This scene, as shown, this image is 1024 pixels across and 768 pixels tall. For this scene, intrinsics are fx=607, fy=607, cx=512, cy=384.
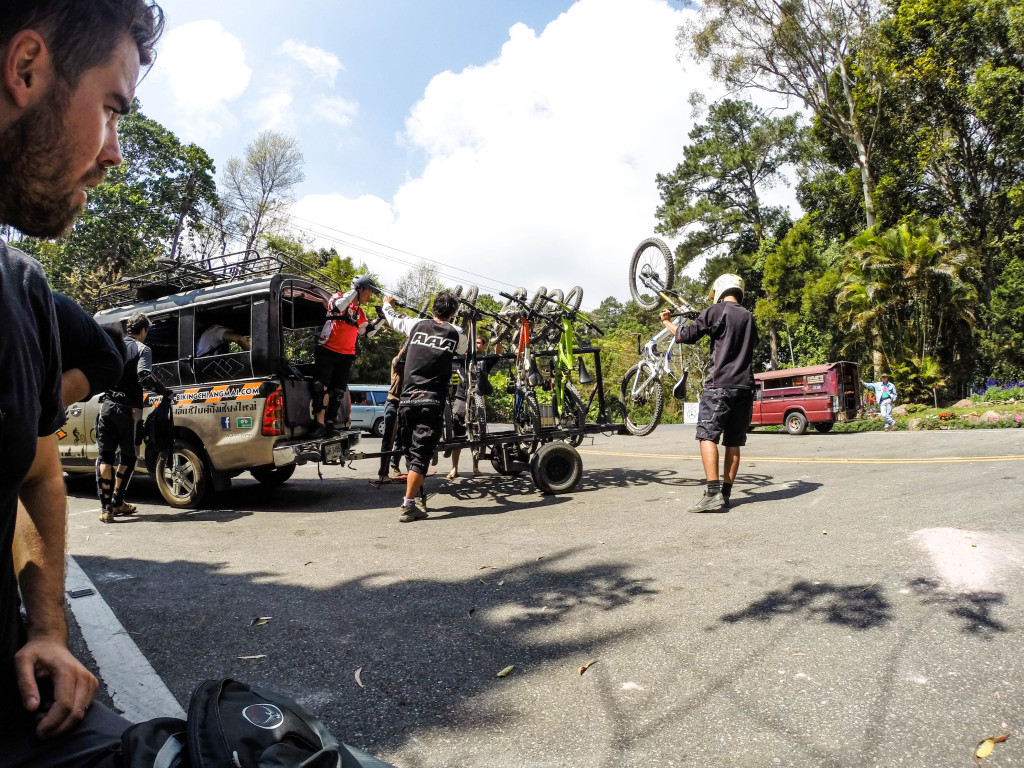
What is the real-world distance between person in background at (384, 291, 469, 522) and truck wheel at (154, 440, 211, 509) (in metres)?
2.34

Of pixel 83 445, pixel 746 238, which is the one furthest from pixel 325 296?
pixel 746 238

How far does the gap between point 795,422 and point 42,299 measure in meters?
20.3

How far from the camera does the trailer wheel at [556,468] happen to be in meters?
6.75

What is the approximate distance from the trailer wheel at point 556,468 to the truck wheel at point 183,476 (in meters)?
3.55

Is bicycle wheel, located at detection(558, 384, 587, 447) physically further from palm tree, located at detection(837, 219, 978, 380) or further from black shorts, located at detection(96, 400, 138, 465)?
palm tree, located at detection(837, 219, 978, 380)

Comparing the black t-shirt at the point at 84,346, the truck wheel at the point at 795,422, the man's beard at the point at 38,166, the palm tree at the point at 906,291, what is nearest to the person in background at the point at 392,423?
the black t-shirt at the point at 84,346

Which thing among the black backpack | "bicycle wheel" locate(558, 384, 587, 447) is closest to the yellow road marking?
"bicycle wheel" locate(558, 384, 587, 447)

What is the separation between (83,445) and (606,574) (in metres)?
6.80

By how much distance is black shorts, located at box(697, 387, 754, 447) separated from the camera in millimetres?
5664

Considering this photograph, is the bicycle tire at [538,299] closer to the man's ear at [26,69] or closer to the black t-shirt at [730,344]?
the black t-shirt at [730,344]

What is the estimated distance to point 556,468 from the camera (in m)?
6.90

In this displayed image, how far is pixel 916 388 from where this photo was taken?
2183 cm

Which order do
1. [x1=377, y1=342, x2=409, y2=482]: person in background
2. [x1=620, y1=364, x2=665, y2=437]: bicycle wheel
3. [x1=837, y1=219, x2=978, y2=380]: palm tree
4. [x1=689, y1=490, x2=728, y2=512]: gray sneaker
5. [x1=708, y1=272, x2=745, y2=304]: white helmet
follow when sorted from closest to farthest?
[x1=689, y1=490, x2=728, y2=512]: gray sneaker < [x1=708, y1=272, x2=745, y2=304]: white helmet < [x1=377, y1=342, x2=409, y2=482]: person in background < [x1=620, y1=364, x2=665, y2=437]: bicycle wheel < [x1=837, y1=219, x2=978, y2=380]: palm tree

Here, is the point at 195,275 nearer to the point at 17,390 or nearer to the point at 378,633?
the point at 378,633
